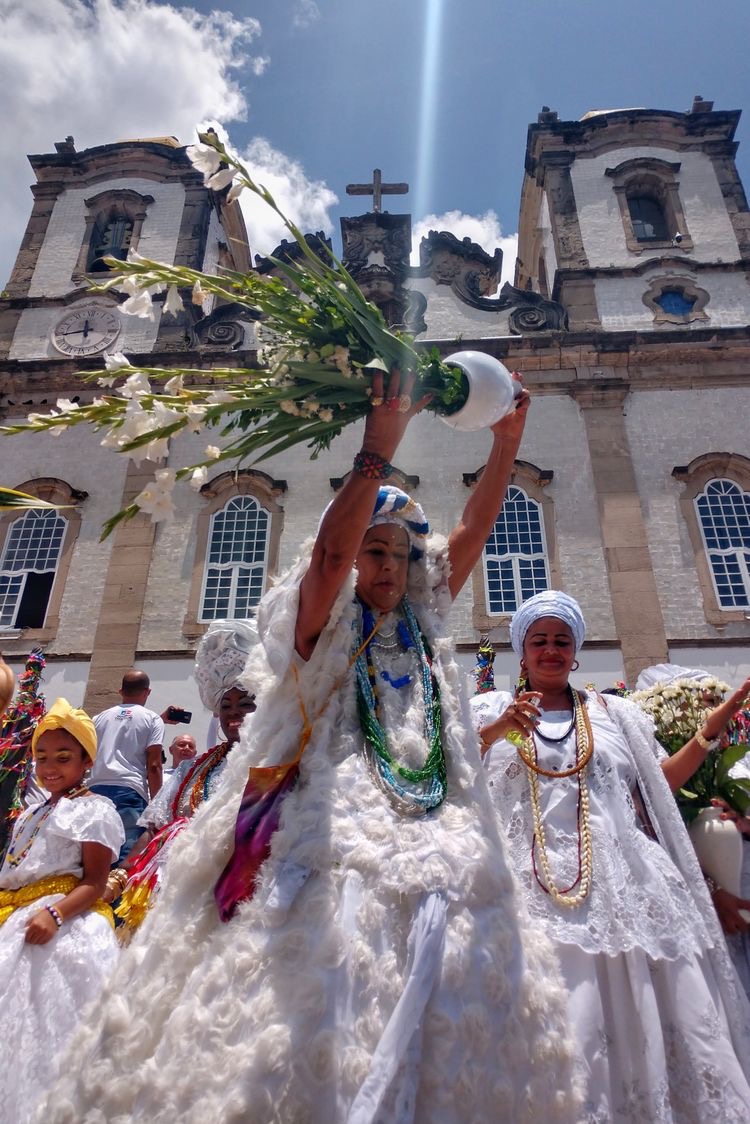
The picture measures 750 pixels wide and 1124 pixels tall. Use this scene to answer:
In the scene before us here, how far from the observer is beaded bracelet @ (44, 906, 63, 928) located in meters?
3.29

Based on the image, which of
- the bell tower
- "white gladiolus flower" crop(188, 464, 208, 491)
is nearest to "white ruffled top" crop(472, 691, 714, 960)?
"white gladiolus flower" crop(188, 464, 208, 491)

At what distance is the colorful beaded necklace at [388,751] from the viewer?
2074mm

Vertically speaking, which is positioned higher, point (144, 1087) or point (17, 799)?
point (17, 799)

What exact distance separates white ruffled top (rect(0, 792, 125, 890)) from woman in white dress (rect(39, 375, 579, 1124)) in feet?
5.35

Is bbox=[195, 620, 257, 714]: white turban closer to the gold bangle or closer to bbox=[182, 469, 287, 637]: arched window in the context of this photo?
the gold bangle

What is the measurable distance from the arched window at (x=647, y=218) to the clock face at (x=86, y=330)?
40.0 ft

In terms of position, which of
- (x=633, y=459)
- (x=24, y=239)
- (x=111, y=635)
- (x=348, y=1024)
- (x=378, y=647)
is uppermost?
(x=24, y=239)

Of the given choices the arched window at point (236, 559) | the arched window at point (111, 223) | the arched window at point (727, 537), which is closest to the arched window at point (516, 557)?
the arched window at point (727, 537)

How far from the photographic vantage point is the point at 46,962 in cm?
323

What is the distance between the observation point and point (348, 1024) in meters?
1.68

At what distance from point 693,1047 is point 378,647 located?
151 cm

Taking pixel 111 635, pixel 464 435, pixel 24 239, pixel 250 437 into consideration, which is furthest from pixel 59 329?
pixel 250 437

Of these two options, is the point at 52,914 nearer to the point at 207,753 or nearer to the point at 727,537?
the point at 207,753

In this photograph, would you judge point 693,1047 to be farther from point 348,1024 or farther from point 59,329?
point 59,329
